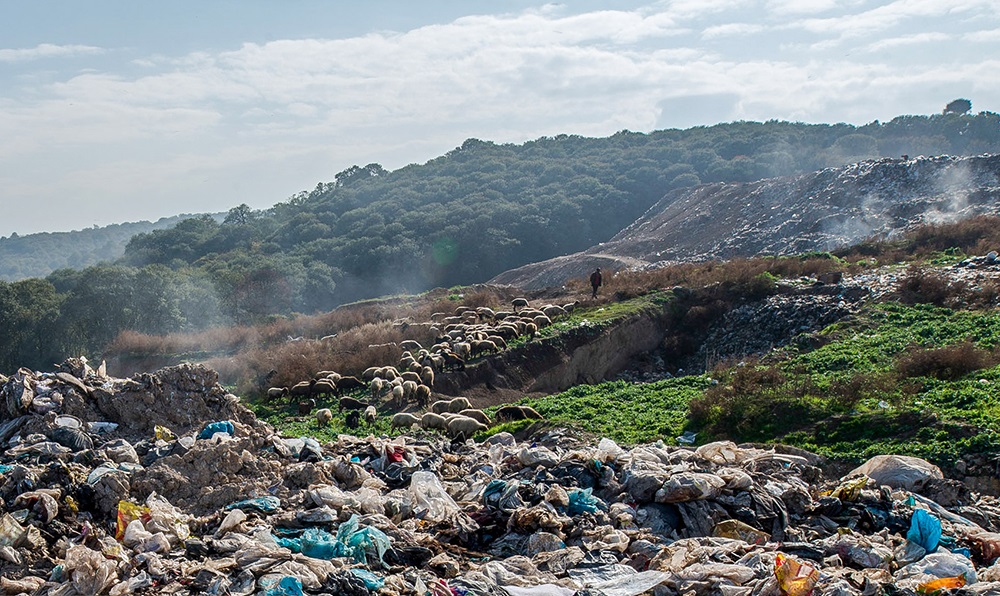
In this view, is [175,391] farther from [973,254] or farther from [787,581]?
[973,254]

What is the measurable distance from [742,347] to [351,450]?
510 inches

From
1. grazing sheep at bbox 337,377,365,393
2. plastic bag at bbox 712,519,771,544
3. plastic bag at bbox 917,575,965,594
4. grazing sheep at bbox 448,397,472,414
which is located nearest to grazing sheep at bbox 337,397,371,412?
grazing sheep at bbox 337,377,365,393

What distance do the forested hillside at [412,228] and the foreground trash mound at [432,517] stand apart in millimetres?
27219

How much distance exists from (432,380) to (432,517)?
9.09 meters

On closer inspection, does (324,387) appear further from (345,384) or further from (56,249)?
(56,249)

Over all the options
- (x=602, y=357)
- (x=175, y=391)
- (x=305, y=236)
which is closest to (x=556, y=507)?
(x=175, y=391)

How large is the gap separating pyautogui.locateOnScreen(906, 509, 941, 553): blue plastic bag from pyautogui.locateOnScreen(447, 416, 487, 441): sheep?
7.14 meters

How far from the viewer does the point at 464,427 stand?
1263 centimetres

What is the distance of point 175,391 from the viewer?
9.83 meters

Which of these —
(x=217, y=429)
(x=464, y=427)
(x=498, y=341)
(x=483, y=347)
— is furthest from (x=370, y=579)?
(x=498, y=341)

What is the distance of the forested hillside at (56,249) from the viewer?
111875 millimetres

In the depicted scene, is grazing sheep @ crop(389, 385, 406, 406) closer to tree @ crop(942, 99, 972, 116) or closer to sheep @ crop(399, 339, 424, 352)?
sheep @ crop(399, 339, 424, 352)

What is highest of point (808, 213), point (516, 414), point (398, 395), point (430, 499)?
point (808, 213)

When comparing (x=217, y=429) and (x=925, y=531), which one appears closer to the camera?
(x=925, y=531)
